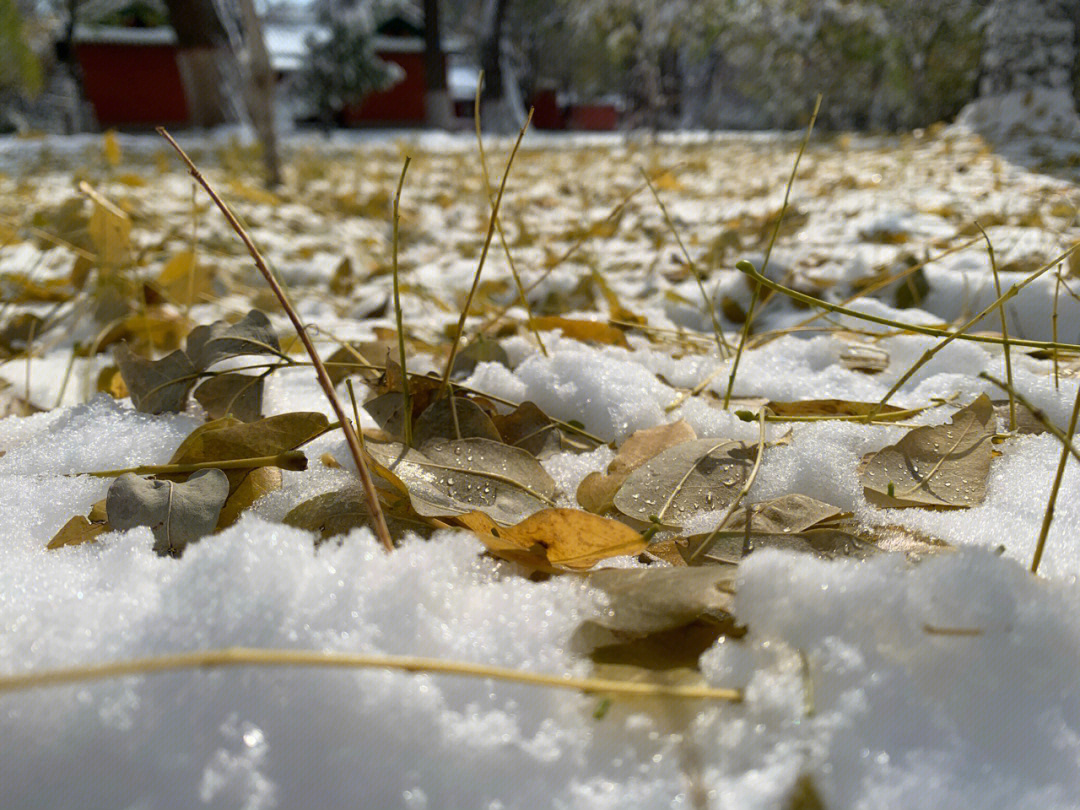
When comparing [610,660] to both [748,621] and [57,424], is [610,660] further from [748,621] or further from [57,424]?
[57,424]

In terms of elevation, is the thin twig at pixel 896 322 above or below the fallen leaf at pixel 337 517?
above

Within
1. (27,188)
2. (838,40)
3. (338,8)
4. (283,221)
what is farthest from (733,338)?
(338,8)

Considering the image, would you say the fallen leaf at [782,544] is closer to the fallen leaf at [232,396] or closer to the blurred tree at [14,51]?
the fallen leaf at [232,396]

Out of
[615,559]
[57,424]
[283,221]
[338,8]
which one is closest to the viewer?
[615,559]

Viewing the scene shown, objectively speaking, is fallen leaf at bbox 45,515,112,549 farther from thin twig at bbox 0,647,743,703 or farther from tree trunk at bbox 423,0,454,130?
tree trunk at bbox 423,0,454,130

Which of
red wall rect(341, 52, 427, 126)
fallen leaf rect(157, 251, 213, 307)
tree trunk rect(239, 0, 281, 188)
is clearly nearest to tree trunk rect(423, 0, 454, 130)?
red wall rect(341, 52, 427, 126)

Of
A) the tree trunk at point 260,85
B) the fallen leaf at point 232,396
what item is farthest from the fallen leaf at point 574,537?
the tree trunk at point 260,85

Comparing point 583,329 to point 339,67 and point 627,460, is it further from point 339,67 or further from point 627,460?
point 339,67
